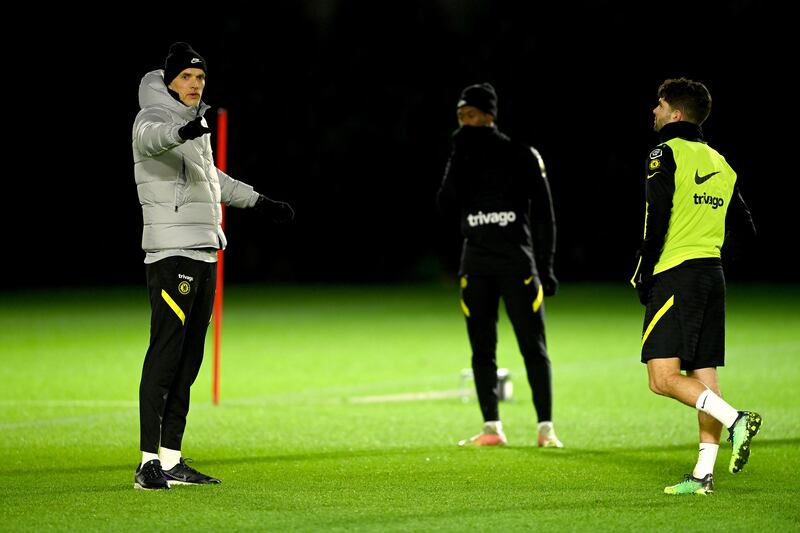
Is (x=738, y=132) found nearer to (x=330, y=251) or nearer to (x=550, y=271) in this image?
(x=330, y=251)

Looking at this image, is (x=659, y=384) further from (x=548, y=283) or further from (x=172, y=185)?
(x=172, y=185)

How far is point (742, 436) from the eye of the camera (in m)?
5.17

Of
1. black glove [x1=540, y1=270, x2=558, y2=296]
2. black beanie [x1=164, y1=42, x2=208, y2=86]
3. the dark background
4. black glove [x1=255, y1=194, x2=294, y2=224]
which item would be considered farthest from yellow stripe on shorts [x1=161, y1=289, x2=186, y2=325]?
the dark background

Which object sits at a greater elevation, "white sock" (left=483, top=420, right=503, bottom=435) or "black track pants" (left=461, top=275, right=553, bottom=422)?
"black track pants" (left=461, top=275, right=553, bottom=422)

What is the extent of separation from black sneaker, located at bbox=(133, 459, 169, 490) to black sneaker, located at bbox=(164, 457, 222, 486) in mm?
104

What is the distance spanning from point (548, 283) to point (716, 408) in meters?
2.20

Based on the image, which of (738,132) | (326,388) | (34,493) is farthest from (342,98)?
(34,493)

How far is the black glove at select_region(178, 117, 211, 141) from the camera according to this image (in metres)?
5.30

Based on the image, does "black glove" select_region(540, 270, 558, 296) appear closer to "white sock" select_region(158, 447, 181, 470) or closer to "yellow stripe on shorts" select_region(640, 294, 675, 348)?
"yellow stripe on shorts" select_region(640, 294, 675, 348)

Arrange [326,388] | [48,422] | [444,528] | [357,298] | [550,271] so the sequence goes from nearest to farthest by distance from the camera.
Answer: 1. [444,528]
2. [550,271]
3. [48,422]
4. [326,388]
5. [357,298]

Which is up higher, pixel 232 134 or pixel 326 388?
pixel 232 134

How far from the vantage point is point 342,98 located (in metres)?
31.6

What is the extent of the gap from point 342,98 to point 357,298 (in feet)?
29.1

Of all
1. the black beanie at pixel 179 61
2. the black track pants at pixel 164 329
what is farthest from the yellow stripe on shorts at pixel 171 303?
the black beanie at pixel 179 61
